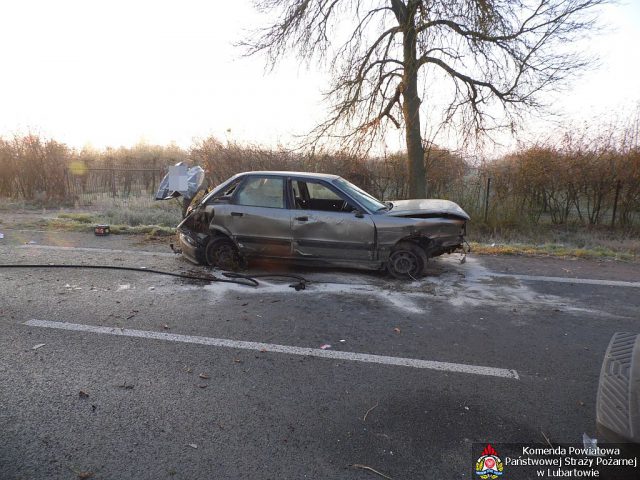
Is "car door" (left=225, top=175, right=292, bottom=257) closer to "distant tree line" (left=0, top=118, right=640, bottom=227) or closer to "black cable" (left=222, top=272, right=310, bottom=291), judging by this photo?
"black cable" (left=222, top=272, right=310, bottom=291)

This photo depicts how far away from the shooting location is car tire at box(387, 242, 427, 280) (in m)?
6.53

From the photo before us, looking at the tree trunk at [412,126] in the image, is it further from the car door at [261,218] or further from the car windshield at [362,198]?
the car door at [261,218]

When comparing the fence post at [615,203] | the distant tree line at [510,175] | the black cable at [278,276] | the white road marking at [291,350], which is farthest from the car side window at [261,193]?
the fence post at [615,203]

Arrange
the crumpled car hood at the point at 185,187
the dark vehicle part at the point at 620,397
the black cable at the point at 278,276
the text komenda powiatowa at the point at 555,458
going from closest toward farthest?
the dark vehicle part at the point at 620,397, the text komenda powiatowa at the point at 555,458, the black cable at the point at 278,276, the crumpled car hood at the point at 185,187

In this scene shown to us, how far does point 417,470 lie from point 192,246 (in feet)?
17.9

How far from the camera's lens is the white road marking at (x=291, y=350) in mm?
3787

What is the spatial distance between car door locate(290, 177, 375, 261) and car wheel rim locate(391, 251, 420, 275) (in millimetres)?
372

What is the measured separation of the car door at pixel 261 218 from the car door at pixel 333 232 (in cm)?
18

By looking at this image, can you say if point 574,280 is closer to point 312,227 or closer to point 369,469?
point 312,227

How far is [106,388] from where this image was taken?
11.1ft

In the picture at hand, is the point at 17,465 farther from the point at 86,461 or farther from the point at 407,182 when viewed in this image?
the point at 407,182

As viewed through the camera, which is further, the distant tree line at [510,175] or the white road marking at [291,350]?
the distant tree line at [510,175]

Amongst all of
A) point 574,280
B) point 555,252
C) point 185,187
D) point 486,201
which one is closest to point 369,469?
point 574,280

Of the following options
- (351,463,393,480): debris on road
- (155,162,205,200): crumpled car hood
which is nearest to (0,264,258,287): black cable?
(155,162,205,200): crumpled car hood
